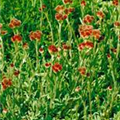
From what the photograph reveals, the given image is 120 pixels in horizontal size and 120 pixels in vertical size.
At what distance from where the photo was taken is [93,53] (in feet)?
8.97

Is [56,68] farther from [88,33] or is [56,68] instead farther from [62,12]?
[62,12]

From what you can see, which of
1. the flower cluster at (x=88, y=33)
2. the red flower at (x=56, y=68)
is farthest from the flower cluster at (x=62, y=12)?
the red flower at (x=56, y=68)

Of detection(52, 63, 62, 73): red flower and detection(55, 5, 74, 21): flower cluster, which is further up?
detection(55, 5, 74, 21): flower cluster

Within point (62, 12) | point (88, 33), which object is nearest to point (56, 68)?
point (88, 33)

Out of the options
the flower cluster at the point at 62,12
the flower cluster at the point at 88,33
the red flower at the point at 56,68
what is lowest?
the red flower at the point at 56,68

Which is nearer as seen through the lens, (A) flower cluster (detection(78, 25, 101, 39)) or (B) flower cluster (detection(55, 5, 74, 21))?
(A) flower cluster (detection(78, 25, 101, 39))

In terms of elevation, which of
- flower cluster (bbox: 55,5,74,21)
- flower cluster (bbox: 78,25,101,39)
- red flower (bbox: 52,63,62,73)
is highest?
flower cluster (bbox: 55,5,74,21)

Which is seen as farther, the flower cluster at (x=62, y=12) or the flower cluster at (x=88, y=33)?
the flower cluster at (x=62, y=12)

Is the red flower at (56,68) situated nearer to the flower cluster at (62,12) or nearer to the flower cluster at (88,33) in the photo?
the flower cluster at (88,33)

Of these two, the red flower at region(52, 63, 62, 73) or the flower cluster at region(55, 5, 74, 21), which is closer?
the red flower at region(52, 63, 62, 73)

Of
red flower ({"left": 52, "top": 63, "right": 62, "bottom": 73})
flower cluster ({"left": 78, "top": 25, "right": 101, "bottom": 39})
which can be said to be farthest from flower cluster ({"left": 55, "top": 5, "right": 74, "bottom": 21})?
red flower ({"left": 52, "top": 63, "right": 62, "bottom": 73})

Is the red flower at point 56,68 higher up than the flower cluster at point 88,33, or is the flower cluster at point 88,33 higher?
the flower cluster at point 88,33

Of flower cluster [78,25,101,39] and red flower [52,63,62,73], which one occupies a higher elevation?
flower cluster [78,25,101,39]

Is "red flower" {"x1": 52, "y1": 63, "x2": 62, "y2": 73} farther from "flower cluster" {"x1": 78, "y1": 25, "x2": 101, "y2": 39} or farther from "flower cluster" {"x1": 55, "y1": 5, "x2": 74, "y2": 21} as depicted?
"flower cluster" {"x1": 55, "y1": 5, "x2": 74, "y2": 21}
